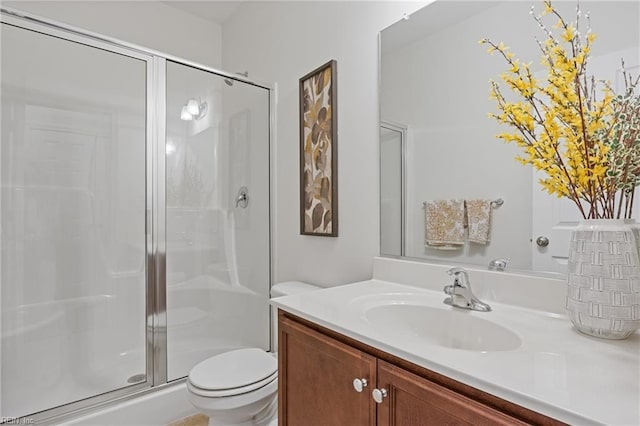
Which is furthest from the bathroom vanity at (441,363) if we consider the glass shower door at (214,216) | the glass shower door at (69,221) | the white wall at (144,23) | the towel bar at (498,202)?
the white wall at (144,23)

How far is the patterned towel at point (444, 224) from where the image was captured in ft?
4.12

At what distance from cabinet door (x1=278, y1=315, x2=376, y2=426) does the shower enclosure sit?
1022mm

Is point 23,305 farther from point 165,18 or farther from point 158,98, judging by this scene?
point 165,18

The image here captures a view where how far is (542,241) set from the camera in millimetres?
1041

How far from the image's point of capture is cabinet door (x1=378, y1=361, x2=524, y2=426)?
616mm

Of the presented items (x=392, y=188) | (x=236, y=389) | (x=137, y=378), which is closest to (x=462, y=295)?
(x=392, y=188)

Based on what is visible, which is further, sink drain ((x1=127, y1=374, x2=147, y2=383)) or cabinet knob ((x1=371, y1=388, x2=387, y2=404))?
sink drain ((x1=127, y1=374, x2=147, y2=383))

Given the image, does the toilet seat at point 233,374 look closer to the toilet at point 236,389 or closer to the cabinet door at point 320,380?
the toilet at point 236,389

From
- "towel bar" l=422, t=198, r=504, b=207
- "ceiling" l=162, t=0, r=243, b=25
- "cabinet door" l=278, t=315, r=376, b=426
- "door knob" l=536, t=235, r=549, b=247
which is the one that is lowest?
"cabinet door" l=278, t=315, r=376, b=426

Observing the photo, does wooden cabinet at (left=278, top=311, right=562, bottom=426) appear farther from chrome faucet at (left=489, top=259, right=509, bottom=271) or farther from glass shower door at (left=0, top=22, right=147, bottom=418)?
glass shower door at (left=0, top=22, right=147, bottom=418)

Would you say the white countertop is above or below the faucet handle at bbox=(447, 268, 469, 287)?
below

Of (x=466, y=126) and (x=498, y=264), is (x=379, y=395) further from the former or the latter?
(x=466, y=126)

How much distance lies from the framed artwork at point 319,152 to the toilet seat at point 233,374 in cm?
67

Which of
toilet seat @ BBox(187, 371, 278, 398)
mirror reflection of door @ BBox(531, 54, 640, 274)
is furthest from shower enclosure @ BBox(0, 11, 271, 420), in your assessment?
mirror reflection of door @ BBox(531, 54, 640, 274)
